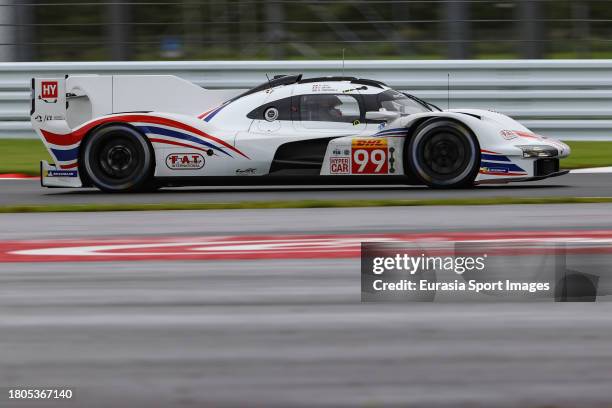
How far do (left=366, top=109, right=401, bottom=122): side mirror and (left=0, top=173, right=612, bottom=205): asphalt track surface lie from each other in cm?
66

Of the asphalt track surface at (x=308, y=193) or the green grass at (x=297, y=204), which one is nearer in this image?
the green grass at (x=297, y=204)

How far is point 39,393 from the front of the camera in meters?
3.87

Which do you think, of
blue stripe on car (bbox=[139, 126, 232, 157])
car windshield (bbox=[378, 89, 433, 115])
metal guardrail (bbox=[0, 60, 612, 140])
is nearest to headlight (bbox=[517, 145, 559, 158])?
car windshield (bbox=[378, 89, 433, 115])

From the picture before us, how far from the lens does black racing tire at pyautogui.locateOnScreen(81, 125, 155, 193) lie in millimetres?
10367

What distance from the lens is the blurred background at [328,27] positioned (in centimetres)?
1445

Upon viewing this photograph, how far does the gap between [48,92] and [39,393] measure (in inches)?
283

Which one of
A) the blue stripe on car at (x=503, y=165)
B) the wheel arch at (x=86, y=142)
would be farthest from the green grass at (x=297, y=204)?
the wheel arch at (x=86, y=142)

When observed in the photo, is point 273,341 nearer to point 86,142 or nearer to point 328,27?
point 86,142

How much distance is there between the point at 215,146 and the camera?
10219 millimetres

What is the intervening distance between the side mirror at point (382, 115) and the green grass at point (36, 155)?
3.08 m

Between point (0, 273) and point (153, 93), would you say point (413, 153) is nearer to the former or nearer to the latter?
point (153, 93)

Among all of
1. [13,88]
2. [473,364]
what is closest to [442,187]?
[473,364]

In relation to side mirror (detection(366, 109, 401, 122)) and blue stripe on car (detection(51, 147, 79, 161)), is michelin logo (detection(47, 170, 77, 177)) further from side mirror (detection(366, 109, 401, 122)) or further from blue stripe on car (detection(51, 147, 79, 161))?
side mirror (detection(366, 109, 401, 122))

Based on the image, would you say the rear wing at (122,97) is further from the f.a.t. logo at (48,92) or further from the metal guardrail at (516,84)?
the metal guardrail at (516,84)
